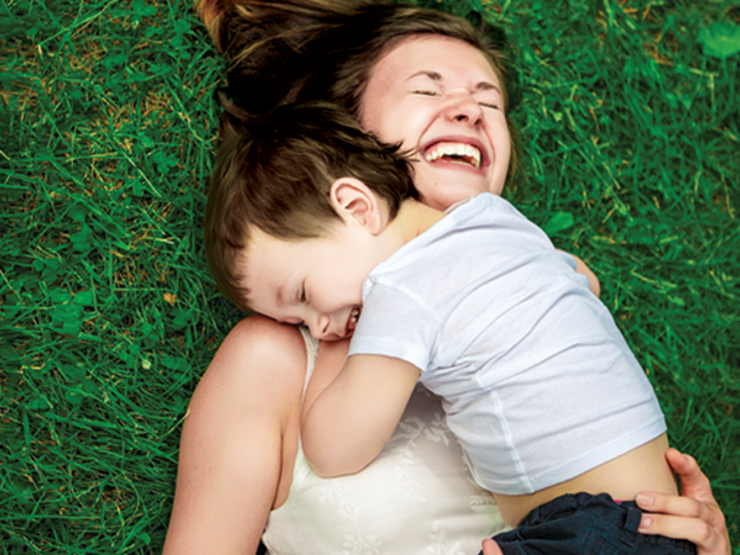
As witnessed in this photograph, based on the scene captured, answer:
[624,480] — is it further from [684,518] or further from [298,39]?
[298,39]

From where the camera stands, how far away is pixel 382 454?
1.70 m

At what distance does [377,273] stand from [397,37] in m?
1.03

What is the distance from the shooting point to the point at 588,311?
1.62 meters

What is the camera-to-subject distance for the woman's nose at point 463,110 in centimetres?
196

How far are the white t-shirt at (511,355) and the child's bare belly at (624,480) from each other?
0.10 ft

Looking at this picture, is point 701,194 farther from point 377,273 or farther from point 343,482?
point 343,482

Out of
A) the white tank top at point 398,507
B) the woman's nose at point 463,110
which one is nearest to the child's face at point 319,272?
the white tank top at point 398,507

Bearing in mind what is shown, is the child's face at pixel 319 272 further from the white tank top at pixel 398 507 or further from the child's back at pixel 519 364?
the white tank top at pixel 398 507

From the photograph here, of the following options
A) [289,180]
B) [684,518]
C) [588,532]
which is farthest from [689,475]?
[289,180]

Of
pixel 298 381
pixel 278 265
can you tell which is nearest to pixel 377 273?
pixel 278 265

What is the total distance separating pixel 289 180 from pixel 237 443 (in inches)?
28.2

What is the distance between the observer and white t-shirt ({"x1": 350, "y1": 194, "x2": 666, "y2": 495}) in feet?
4.94

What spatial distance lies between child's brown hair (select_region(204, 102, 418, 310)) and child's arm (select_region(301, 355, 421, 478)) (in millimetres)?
391

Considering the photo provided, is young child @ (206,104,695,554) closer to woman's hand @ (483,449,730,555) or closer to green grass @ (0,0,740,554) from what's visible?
woman's hand @ (483,449,730,555)
